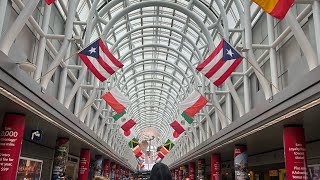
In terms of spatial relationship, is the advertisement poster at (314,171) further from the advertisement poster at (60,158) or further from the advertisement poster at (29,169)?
the advertisement poster at (29,169)

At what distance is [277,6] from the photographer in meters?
8.98

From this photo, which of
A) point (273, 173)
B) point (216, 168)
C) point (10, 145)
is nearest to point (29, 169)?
point (10, 145)

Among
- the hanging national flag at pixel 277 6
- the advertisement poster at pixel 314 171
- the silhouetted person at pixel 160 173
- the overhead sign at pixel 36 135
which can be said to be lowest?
the silhouetted person at pixel 160 173

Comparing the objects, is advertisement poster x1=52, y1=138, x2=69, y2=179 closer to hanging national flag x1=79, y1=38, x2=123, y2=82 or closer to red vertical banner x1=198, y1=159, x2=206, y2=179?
hanging national flag x1=79, y1=38, x2=123, y2=82

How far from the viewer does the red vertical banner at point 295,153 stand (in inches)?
422

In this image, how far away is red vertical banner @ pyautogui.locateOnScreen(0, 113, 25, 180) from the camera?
32.7 feet

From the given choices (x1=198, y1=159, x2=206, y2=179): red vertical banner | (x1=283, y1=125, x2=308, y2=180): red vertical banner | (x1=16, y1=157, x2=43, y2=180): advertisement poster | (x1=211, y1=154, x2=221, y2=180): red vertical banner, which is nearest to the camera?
(x1=283, y1=125, x2=308, y2=180): red vertical banner

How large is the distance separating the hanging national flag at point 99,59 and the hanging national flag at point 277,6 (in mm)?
6932

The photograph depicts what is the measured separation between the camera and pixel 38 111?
1096 centimetres

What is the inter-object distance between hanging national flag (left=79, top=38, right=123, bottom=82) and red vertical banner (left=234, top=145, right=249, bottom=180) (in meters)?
7.62

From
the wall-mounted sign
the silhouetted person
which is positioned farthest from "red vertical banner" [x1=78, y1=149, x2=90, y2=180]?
the silhouetted person

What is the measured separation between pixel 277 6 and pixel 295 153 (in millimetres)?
4721

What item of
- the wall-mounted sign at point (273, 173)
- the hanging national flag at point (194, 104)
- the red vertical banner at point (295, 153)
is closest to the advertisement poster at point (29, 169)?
the hanging national flag at point (194, 104)

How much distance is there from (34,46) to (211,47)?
10381 millimetres
